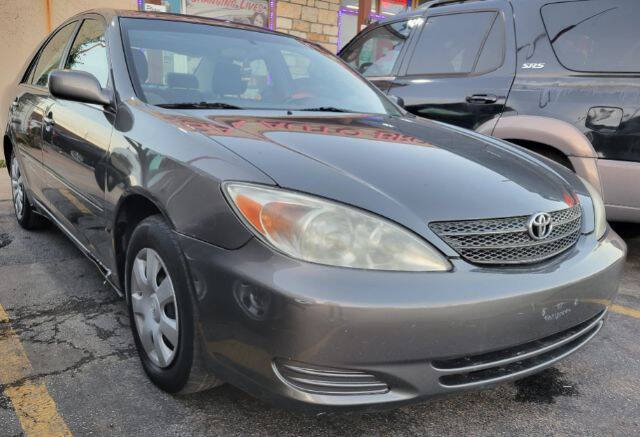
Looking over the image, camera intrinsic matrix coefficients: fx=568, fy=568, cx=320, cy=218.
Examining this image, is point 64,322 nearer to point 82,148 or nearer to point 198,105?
point 82,148

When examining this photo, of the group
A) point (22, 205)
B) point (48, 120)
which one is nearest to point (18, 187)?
point (22, 205)

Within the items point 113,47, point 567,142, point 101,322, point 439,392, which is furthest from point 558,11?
point 101,322

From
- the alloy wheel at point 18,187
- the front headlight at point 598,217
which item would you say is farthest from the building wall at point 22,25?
the front headlight at point 598,217

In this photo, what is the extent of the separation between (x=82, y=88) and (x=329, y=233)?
150 centimetres

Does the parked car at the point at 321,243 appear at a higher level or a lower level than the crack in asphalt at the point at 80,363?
higher

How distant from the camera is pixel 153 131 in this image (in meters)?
2.21

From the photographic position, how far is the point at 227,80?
111 inches

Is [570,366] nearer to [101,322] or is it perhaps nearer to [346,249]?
[346,249]

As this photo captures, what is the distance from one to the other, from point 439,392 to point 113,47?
2.18m

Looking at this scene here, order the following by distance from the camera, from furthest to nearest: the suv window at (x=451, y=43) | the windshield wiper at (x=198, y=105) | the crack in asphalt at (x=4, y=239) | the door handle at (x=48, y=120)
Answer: the suv window at (x=451, y=43) → the crack in asphalt at (x=4, y=239) → the door handle at (x=48, y=120) → the windshield wiper at (x=198, y=105)

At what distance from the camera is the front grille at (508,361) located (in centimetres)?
175

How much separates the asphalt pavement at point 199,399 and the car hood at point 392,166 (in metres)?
0.64

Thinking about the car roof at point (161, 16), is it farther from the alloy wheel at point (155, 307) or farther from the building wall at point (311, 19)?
the building wall at point (311, 19)

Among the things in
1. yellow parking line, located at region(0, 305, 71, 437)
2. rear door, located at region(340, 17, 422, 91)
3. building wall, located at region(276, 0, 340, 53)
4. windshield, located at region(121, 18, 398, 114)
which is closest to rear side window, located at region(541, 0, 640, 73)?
rear door, located at region(340, 17, 422, 91)
